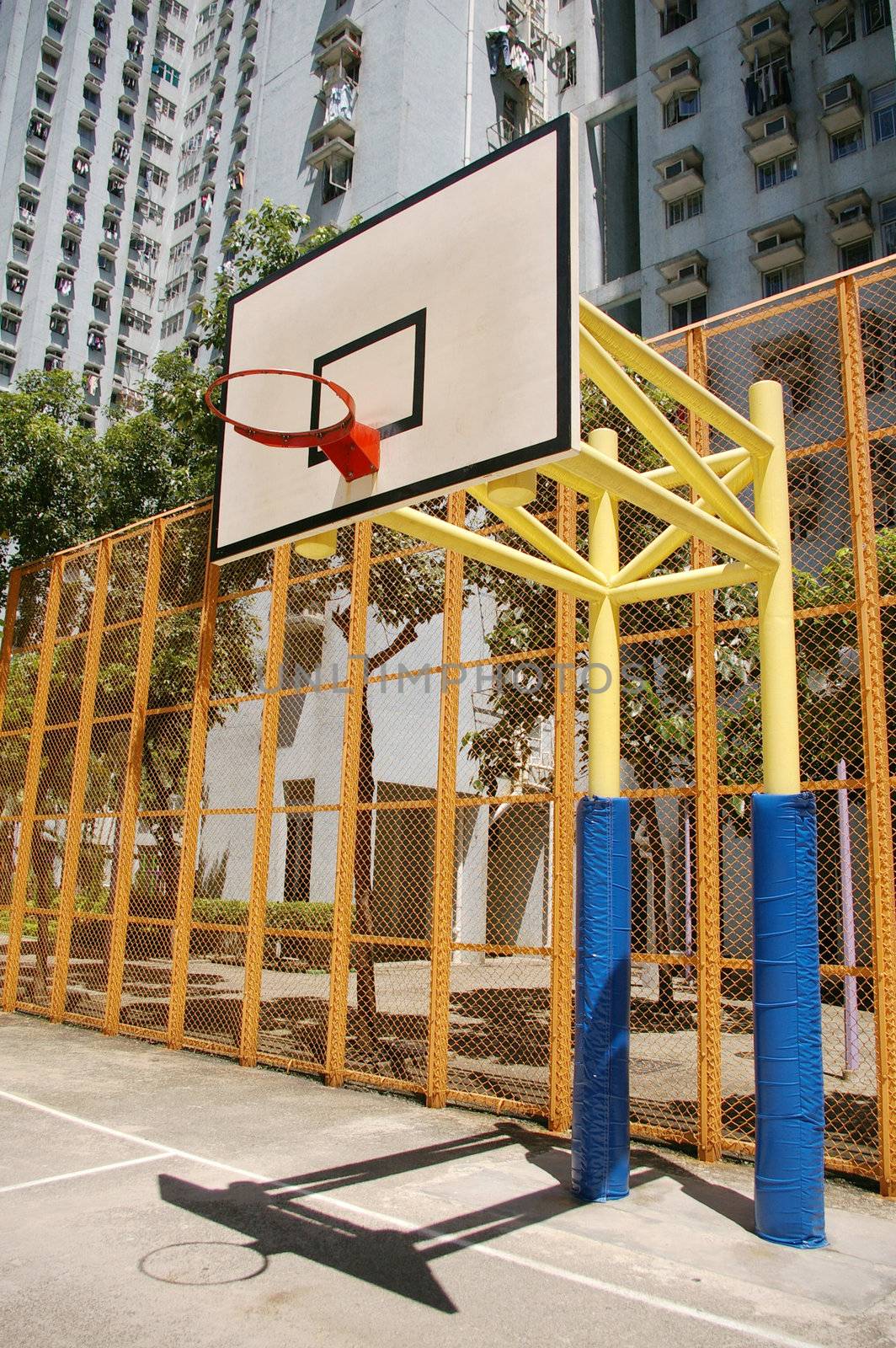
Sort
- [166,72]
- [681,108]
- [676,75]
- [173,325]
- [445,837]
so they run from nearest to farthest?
[445,837] → [676,75] → [681,108] → [173,325] → [166,72]

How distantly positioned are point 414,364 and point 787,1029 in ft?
13.1

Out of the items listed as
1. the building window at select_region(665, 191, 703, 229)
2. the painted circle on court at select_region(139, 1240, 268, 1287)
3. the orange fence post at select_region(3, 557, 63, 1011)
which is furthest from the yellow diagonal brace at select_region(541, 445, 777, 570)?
the building window at select_region(665, 191, 703, 229)

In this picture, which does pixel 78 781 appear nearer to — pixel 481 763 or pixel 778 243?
pixel 481 763

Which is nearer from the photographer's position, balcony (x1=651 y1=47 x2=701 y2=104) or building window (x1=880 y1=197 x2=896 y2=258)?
building window (x1=880 y1=197 x2=896 y2=258)

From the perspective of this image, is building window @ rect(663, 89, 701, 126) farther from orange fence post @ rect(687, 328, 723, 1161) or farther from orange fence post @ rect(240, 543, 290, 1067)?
orange fence post @ rect(687, 328, 723, 1161)

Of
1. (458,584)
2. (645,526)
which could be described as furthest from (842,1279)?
(645,526)

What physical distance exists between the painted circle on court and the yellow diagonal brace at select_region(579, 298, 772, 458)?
180 inches

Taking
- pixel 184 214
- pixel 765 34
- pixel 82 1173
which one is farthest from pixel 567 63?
pixel 82 1173

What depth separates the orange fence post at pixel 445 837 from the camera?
8.16 metres

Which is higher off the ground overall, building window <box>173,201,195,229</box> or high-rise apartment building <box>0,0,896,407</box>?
building window <box>173,201,195,229</box>

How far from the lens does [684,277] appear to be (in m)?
30.6

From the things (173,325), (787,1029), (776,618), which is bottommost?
(787,1029)

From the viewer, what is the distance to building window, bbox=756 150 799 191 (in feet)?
95.1

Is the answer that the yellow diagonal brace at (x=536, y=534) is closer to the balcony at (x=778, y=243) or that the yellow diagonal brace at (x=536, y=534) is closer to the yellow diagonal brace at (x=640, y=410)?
the yellow diagonal brace at (x=640, y=410)
